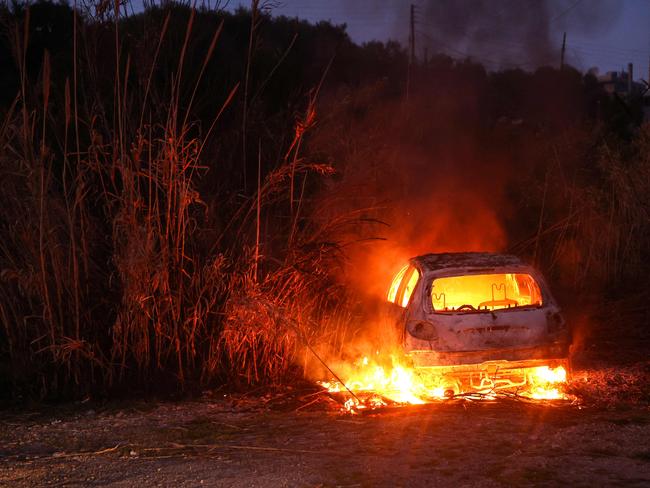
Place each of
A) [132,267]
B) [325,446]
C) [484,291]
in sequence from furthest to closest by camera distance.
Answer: [484,291], [132,267], [325,446]

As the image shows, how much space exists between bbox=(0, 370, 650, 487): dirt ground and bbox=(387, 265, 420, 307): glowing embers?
142cm

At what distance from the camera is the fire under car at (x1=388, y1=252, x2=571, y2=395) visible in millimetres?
8039

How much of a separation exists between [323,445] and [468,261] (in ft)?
9.56

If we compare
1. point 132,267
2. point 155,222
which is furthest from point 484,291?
point 132,267

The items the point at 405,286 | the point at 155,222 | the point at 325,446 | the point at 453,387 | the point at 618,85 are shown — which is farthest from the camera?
the point at 618,85

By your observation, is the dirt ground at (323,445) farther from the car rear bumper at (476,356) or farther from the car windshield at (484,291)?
the car windshield at (484,291)

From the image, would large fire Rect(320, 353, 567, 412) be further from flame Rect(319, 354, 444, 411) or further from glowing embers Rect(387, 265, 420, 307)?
glowing embers Rect(387, 265, 420, 307)

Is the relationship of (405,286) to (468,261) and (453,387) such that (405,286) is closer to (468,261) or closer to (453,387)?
(468,261)

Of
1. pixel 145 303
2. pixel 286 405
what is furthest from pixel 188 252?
pixel 286 405

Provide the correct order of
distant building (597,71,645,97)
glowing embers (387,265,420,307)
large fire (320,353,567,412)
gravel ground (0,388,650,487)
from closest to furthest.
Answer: gravel ground (0,388,650,487) → large fire (320,353,567,412) → glowing embers (387,265,420,307) → distant building (597,71,645,97)

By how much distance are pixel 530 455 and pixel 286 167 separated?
14.4 ft

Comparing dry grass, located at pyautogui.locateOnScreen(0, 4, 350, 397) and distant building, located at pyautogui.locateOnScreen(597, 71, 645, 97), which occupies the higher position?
distant building, located at pyautogui.locateOnScreen(597, 71, 645, 97)

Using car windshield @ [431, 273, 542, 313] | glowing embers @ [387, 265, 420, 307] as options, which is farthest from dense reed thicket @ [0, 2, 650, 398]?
car windshield @ [431, 273, 542, 313]

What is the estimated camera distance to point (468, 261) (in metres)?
8.70
